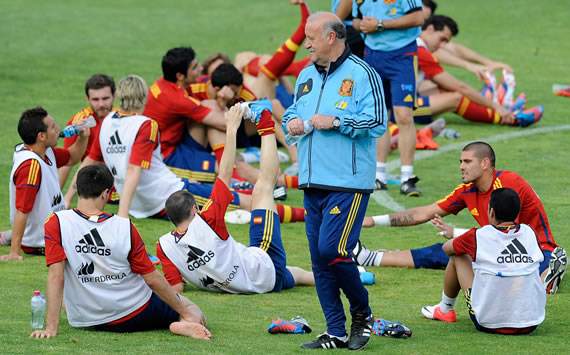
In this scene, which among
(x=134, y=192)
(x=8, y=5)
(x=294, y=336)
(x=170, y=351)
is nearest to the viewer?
(x=170, y=351)

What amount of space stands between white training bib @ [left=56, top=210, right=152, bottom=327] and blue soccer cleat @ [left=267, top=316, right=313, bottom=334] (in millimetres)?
793

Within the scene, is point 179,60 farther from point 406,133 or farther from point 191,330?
point 191,330

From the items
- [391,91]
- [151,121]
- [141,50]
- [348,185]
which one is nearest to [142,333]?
[348,185]

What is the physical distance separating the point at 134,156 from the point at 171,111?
126 cm

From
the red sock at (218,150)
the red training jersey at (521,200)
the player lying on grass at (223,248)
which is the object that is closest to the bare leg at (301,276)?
the player lying on grass at (223,248)

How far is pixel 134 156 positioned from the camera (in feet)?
36.0

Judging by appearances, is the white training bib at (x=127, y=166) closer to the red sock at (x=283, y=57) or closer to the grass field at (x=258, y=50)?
the grass field at (x=258, y=50)

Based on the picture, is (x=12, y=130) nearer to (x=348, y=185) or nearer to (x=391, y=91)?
(x=391, y=91)

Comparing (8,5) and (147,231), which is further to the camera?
(8,5)

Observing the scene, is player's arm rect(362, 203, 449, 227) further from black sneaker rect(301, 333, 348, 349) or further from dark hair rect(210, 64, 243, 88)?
dark hair rect(210, 64, 243, 88)

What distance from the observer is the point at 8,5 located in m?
22.2

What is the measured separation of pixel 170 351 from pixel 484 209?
2665mm

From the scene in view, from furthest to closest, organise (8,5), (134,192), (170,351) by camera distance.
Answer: (8,5), (134,192), (170,351)

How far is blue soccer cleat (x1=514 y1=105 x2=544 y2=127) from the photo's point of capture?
50.9ft
